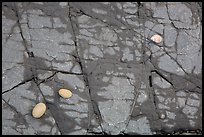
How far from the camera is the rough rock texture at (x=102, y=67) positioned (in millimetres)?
3459

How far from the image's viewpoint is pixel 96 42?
3809 mm

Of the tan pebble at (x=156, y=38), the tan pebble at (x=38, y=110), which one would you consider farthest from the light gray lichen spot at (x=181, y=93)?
the tan pebble at (x=38, y=110)

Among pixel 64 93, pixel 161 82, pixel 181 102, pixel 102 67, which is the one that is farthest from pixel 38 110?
pixel 181 102

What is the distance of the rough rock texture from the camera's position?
346 centimetres

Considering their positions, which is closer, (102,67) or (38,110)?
(38,110)

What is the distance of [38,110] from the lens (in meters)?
3.38

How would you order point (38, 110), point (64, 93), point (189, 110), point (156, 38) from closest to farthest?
point (38, 110), point (64, 93), point (189, 110), point (156, 38)

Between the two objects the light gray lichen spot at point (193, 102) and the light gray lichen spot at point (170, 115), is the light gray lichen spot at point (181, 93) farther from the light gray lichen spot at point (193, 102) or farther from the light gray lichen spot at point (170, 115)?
the light gray lichen spot at point (170, 115)

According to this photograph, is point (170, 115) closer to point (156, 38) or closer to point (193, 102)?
point (193, 102)

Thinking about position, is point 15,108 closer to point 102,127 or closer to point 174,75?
point 102,127

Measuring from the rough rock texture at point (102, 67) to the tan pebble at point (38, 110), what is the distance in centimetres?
4

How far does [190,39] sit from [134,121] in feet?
3.34

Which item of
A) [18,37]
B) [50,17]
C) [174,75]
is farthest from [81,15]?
[174,75]

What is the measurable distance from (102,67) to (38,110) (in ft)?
2.30
